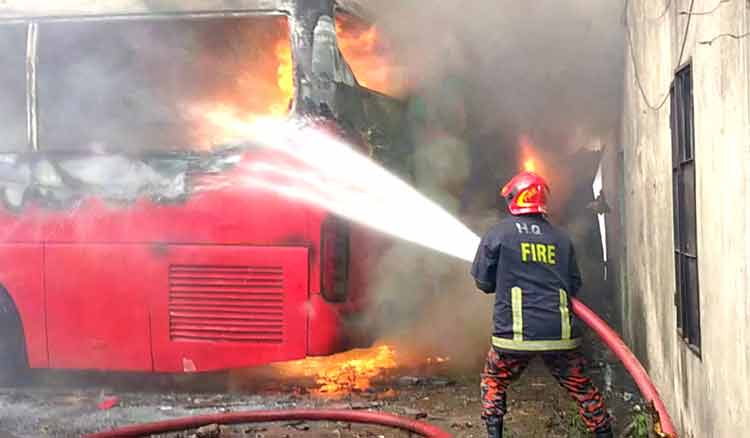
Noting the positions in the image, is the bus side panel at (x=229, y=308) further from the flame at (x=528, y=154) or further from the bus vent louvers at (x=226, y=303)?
the flame at (x=528, y=154)

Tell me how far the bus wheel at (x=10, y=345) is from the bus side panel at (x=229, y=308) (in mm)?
1229

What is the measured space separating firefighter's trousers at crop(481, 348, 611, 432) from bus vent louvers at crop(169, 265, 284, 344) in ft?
5.80

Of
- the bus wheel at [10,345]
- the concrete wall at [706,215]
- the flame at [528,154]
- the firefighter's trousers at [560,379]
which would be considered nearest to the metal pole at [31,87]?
the bus wheel at [10,345]

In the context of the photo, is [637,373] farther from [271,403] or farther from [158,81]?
[158,81]

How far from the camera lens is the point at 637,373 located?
4043mm

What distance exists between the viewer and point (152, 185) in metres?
5.85

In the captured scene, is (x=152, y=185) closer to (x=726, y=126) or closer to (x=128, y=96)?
(x=128, y=96)

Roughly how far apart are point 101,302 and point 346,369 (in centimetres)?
223

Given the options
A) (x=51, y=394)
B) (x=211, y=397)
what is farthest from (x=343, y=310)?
(x=51, y=394)

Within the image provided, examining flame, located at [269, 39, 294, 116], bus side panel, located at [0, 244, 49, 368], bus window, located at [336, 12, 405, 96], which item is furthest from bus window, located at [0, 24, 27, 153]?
bus window, located at [336, 12, 405, 96]

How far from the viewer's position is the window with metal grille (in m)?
3.91

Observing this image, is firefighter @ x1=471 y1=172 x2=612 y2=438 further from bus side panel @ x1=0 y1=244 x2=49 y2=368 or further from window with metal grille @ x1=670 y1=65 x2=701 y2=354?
bus side panel @ x1=0 y1=244 x2=49 y2=368

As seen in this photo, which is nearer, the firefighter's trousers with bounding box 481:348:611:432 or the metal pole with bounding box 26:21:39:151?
the firefighter's trousers with bounding box 481:348:611:432

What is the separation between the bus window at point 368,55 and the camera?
5.79 metres
